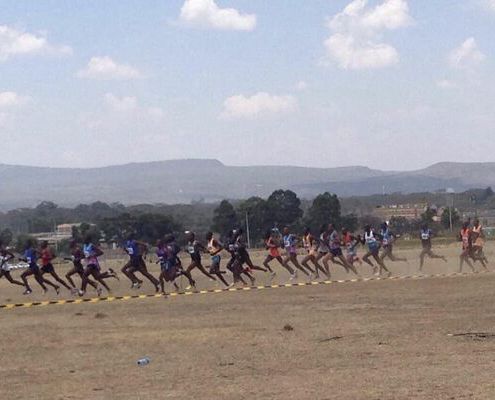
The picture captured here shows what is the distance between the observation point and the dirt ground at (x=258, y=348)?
10992 mm

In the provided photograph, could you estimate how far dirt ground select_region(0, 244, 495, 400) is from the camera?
433 inches

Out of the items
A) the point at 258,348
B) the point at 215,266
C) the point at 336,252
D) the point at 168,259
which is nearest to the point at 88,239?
the point at 168,259

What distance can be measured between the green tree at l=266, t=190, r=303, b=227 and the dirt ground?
65.4 m

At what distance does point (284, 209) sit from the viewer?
91562mm

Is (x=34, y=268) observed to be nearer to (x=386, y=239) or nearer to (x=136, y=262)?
(x=136, y=262)

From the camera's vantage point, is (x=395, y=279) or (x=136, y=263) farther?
(x=395, y=279)

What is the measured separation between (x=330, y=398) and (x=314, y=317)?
839cm

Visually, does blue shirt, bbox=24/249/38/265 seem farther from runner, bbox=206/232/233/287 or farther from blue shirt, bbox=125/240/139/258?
runner, bbox=206/232/233/287

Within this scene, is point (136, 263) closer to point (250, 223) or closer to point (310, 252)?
point (310, 252)

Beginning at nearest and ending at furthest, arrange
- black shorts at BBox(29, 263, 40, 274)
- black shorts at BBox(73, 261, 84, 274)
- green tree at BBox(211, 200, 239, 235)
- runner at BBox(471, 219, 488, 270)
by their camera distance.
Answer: black shorts at BBox(73, 261, 84, 274) < black shorts at BBox(29, 263, 40, 274) < runner at BBox(471, 219, 488, 270) < green tree at BBox(211, 200, 239, 235)

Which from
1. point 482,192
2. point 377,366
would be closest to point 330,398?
point 377,366

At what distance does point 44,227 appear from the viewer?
13000 centimetres

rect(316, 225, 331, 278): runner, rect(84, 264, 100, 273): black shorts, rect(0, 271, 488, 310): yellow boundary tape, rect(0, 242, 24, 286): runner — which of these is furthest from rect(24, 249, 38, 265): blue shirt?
rect(316, 225, 331, 278): runner

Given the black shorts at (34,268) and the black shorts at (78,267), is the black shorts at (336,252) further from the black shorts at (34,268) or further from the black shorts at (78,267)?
the black shorts at (34,268)
